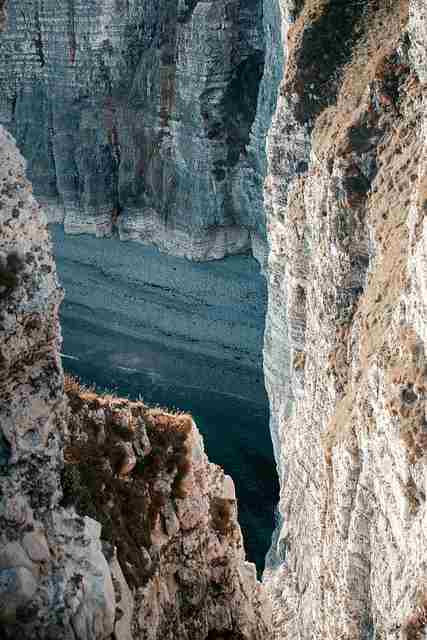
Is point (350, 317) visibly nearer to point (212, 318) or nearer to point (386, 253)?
point (386, 253)

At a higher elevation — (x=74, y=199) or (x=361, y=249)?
(x=361, y=249)

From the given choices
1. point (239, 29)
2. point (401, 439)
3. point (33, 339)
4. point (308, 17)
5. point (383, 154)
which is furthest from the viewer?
point (239, 29)

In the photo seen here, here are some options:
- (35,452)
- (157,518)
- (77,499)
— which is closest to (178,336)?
(157,518)

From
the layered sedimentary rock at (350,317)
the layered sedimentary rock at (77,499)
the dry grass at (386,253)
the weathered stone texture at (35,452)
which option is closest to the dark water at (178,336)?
the layered sedimentary rock at (350,317)

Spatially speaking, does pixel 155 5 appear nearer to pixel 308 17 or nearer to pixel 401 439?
pixel 308 17

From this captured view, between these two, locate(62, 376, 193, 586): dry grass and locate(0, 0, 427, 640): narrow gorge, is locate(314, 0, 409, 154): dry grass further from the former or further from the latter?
locate(62, 376, 193, 586): dry grass

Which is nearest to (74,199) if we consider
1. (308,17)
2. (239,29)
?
(239,29)

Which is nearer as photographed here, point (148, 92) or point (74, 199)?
point (148, 92)

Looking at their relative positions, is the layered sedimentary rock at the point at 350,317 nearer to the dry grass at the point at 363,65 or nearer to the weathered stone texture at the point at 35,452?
the dry grass at the point at 363,65
